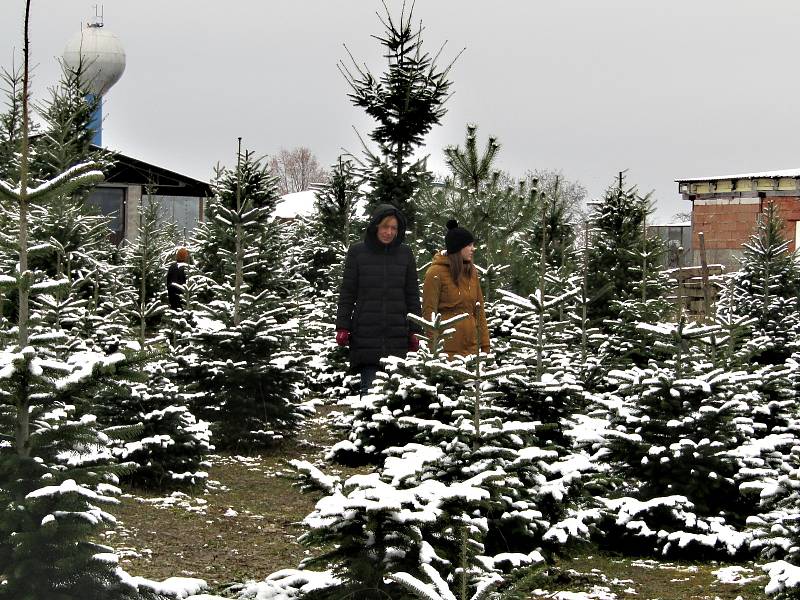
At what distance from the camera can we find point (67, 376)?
151 inches

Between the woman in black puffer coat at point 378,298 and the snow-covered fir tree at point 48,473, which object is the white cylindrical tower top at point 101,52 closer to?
the woman in black puffer coat at point 378,298

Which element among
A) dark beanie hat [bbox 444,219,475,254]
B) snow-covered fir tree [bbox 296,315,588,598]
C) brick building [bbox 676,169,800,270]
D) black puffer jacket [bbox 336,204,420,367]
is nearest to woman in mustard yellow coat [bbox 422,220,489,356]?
dark beanie hat [bbox 444,219,475,254]

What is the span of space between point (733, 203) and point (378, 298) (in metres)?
29.4

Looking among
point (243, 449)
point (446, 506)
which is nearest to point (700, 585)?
point (446, 506)

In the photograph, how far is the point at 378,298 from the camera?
9219mm

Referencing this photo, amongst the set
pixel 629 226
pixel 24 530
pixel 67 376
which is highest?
pixel 629 226

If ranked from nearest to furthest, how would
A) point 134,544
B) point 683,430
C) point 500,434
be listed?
point 500,434 < point 134,544 < point 683,430

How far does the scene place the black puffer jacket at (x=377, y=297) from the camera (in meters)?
9.16

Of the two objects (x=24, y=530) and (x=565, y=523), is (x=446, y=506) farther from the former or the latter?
(x=565, y=523)

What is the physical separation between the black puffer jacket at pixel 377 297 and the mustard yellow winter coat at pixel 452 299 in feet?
0.50

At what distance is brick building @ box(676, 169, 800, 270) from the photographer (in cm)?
3462

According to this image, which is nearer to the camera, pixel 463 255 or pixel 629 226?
pixel 463 255

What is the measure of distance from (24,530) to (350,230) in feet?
51.4

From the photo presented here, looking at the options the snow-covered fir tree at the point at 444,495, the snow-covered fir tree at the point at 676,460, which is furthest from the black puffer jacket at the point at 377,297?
the snow-covered fir tree at the point at 676,460
